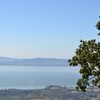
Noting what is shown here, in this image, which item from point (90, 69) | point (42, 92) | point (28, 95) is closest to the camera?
point (90, 69)

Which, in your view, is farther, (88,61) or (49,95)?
(49,95)

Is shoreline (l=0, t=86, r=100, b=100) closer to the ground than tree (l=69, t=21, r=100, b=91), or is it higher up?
closer to the ground

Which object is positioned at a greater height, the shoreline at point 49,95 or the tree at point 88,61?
the tree at point 88,61

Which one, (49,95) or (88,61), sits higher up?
(88,61)

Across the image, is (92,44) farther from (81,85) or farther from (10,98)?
(10,98)

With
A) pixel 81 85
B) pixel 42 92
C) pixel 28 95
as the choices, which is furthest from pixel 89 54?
pixel 42 92

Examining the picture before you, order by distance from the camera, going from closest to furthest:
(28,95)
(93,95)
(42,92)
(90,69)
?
(90,69), (93,95), (28,95), (42,92)

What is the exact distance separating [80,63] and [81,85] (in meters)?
0.94

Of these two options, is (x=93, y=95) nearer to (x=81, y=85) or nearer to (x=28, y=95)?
(x=28, y=95)

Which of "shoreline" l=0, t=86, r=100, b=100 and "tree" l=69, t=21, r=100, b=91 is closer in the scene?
"tree" l=69, t=21, r=100, b=91

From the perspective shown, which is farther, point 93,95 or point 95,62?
point 93,95

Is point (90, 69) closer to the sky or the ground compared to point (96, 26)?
closer to the ground

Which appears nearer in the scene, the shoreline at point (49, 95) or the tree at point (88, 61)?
the tree at point (88, 61)

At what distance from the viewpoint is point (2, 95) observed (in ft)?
531
